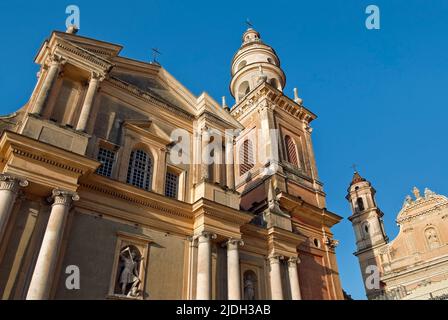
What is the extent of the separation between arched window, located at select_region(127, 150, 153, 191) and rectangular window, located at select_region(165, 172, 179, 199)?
98cm

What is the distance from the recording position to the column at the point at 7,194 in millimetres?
10259

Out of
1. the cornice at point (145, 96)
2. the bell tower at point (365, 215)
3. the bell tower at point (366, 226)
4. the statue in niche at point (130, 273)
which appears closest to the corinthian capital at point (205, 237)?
the statue in niche at point (130, 273)

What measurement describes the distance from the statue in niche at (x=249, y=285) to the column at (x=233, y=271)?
1096 millimetres

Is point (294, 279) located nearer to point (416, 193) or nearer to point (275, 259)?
point (275, 259)

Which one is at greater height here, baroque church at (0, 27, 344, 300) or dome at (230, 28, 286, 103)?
dome at (230, 28, 286, 103)

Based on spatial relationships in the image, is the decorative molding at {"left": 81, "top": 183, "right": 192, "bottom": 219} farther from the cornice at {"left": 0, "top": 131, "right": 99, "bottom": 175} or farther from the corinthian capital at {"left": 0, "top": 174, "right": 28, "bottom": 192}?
the corinthian capital at {"left": 0, "top": 174, "right": 28, "bottom": 192}

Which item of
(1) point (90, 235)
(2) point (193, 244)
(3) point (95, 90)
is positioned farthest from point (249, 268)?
(3) point (95, 90)

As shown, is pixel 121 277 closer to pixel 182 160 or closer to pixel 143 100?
pixel 182 160

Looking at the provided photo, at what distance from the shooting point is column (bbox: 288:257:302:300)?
651 inches

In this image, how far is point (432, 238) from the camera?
124 feet

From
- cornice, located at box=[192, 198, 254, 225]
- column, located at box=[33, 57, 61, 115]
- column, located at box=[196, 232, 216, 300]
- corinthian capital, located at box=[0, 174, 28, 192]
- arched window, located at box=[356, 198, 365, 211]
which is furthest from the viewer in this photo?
arched window, located at box=[356, 198, 365, 211]

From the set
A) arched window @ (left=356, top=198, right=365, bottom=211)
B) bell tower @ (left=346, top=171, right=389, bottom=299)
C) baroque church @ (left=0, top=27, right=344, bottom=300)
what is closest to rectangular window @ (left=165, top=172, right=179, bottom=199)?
baroque church @ (left=0, top=27, right=344, bottom=300)

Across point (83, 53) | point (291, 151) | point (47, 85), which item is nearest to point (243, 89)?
point (291, 151)

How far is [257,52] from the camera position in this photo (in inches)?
1314
